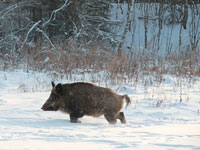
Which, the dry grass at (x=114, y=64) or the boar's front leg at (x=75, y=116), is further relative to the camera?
the dry grass at (x=114, y=64)

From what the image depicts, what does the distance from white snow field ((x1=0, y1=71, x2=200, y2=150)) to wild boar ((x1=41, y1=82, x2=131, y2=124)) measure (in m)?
0.21

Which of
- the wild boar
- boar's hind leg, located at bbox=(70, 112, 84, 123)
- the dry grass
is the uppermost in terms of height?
the dry grass

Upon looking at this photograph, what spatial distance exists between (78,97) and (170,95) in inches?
151

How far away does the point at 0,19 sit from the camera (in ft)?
59.3

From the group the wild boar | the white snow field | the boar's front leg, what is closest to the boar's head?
the wild boar

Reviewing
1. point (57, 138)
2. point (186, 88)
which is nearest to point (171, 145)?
point (57, 138)

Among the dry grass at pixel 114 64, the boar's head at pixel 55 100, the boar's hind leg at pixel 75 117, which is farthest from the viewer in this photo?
the dry grass at pixel 114 64

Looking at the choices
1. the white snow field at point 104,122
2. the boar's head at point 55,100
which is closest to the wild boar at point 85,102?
the boar's head at point 55,100

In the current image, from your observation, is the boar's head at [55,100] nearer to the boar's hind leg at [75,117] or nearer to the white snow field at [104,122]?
the white snow field at [104,122]

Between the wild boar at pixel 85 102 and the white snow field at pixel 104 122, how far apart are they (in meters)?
0.21

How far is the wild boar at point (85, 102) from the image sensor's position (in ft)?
20.3

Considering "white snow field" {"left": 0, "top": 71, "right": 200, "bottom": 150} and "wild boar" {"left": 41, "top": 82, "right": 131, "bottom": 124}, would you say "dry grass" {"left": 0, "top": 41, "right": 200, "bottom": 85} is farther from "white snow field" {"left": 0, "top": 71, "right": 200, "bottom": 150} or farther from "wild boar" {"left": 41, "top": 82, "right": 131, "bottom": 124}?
"wild boar" {"left": 41, "top": 82, "right": 131, "bottom": 124}

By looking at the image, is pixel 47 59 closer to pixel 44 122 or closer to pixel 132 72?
pixel 132 72

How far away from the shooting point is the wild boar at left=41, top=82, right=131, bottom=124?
6195 mm
